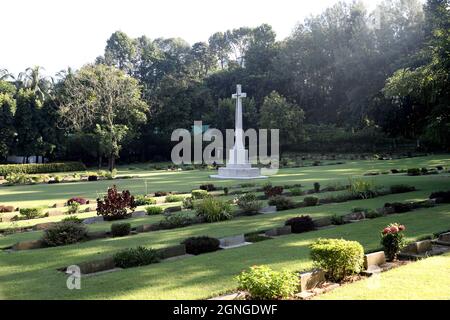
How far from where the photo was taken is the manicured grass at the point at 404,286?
248 inches

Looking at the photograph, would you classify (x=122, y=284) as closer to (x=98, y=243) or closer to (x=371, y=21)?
(x=98, y=243)

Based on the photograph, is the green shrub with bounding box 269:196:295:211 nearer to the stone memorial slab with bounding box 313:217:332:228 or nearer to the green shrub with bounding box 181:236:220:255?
the stone memorial slab with bounding box 313:217:332:228

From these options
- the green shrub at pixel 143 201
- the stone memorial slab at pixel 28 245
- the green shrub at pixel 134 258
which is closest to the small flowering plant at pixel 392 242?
the green shrub at pixel 134 258

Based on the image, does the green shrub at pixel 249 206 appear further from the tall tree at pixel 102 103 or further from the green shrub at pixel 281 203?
the tall tree at pixel 102 103

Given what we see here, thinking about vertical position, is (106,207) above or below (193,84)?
below

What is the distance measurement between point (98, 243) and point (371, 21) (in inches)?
2060

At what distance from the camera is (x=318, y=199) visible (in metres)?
17.2

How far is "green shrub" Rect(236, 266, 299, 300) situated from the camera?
20.1ft

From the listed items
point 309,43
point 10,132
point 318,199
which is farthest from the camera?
point 309,43

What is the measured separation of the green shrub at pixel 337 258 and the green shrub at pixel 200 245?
2.98 m

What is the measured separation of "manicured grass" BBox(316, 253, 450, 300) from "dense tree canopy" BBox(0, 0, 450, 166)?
19509 mm

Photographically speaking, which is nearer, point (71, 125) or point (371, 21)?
point (71, 125)

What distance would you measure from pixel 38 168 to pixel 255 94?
31.9 meters
